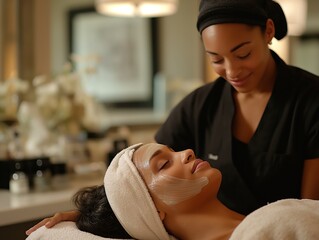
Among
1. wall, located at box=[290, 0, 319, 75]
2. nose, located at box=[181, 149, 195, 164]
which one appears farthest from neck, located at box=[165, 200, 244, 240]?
wall, located at box=[290, 0, 319, 75]

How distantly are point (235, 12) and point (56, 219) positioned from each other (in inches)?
28.3

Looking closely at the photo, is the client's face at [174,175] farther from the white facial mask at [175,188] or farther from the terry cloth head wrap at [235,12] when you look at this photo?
the terry cloth head wrap at [235,12]

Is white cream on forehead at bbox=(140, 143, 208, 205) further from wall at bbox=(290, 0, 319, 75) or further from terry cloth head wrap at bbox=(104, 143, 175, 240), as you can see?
wall at bbox=(290, 0, 319, 75)

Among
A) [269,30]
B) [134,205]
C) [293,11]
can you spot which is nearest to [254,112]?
[269,30]

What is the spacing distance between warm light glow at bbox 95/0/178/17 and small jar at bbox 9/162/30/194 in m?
0.80

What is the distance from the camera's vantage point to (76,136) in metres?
2.63

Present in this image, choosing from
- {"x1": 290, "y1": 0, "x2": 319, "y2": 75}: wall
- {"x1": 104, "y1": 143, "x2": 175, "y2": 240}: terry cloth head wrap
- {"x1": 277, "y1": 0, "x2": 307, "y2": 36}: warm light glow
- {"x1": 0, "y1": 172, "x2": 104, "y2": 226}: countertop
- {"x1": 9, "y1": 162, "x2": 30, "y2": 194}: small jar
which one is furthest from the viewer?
{"x1": 290, "y1": 0, "x2": 319, "y2": 75}: wall

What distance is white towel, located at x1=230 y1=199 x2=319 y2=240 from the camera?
1.13m

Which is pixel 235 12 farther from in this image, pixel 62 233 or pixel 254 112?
pixel 62 233

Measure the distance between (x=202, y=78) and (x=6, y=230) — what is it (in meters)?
1.92

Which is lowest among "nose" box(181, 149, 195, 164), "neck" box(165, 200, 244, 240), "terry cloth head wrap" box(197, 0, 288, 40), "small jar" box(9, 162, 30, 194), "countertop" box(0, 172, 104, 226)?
"countertop" box(0, 172, 104, 226)

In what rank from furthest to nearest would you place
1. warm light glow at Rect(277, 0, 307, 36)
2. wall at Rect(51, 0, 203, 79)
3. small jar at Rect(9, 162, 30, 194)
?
warm light glow at Rect(277, 0, 307, 36) < wall at Rect(51, 0, 203, 79) < small jar at Rect(9, 162, 30, 194)

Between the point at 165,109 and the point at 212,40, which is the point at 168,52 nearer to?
the point at 165,109

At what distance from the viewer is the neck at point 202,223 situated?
1.36m
